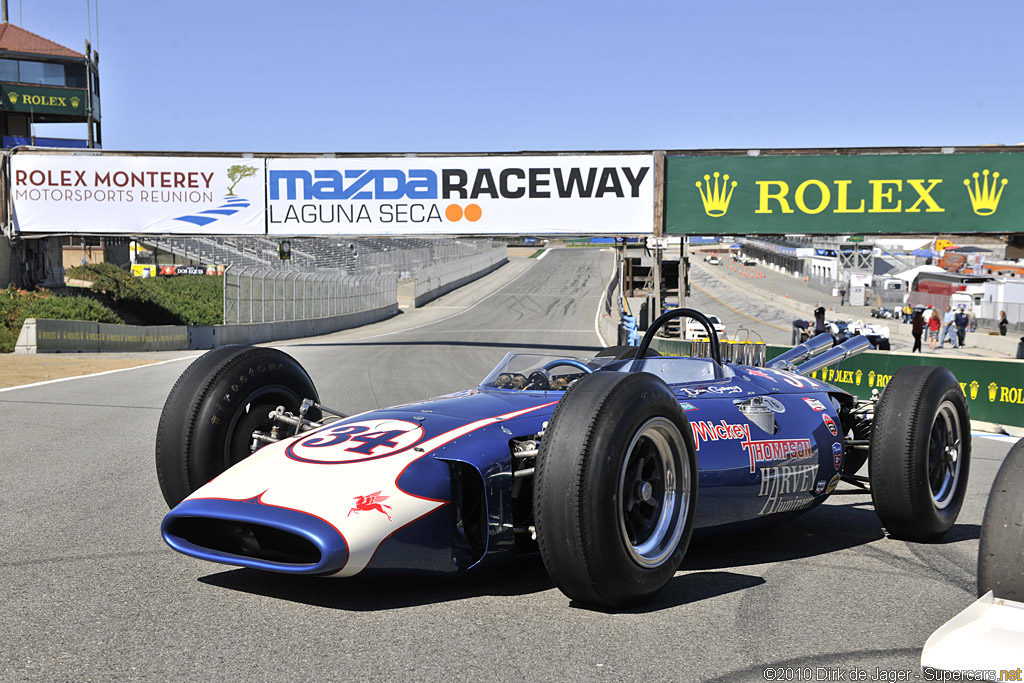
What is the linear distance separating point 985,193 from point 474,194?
49.9 feet

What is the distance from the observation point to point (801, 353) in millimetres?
8328

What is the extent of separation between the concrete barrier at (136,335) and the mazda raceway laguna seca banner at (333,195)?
11.5ft

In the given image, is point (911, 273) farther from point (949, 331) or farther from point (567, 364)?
point (567, 364)

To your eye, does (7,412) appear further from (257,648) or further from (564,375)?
(257,648)

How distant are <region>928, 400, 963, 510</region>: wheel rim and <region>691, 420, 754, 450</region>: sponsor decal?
4.68 ft

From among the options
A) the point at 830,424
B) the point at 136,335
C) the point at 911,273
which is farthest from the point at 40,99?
the point at 911,273

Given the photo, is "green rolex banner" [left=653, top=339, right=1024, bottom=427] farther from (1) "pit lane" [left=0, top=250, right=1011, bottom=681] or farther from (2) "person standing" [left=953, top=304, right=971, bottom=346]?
Result: (2) "person standing" [left=953, top=304, right=971, bottom=346]

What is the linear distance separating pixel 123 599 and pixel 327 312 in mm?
46185

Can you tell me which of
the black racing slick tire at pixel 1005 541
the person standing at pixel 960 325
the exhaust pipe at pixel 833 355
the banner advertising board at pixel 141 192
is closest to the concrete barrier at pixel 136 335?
the banner advertising board at pixel 141 192

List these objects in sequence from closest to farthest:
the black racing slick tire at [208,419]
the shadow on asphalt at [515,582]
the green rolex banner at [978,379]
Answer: the shadow on asphalt at [515,582]
the black racing slick tire at [208,419]
the green rolex banner at [978,379]

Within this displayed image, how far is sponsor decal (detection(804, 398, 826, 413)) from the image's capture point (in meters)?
6.82

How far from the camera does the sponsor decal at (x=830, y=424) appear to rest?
680cm

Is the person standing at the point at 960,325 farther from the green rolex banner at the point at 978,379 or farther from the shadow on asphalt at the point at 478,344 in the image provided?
the green rolex banner at the point at 978,379

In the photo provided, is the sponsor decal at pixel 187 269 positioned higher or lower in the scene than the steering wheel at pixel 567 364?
lower
